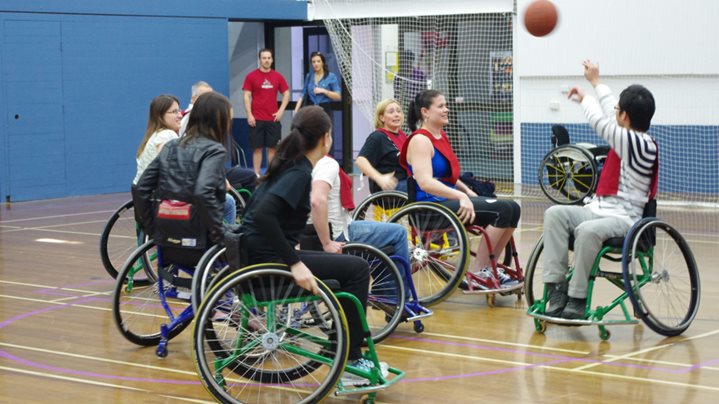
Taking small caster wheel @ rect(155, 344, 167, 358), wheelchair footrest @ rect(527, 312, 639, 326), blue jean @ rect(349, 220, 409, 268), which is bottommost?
small caster wheel @ rect(155, 344, 167, 358)

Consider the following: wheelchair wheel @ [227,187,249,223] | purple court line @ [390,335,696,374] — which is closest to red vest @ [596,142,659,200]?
purple court line @ [390,335,696,374]

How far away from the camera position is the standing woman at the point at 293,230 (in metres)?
4.29

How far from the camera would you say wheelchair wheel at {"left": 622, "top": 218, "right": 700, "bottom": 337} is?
17.5 feet

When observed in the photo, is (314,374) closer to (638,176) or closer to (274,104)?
(638,176)

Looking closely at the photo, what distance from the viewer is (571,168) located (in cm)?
1149

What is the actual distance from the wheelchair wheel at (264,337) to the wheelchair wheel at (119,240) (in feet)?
7.59

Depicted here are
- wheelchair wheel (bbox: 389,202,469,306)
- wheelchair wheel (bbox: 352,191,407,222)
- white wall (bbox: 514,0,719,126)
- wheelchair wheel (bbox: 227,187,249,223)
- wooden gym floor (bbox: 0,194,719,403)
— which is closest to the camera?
wooden gym floor (bbox: 0,194,719,403)

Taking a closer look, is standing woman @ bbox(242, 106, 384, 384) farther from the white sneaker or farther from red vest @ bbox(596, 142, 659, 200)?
red vest @ bbox(596, 142, 659, 200)

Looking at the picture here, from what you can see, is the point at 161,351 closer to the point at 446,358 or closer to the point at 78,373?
the point at 78,373

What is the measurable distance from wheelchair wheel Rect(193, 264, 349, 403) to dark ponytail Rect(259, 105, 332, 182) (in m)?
0.41

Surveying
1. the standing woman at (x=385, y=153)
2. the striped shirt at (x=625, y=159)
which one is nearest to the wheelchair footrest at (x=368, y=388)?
the striped shirt at (x=625, y=159)

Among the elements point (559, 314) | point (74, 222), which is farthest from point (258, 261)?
point (74, 222)

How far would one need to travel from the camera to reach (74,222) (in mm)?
10742

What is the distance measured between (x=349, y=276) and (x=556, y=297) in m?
1.50
